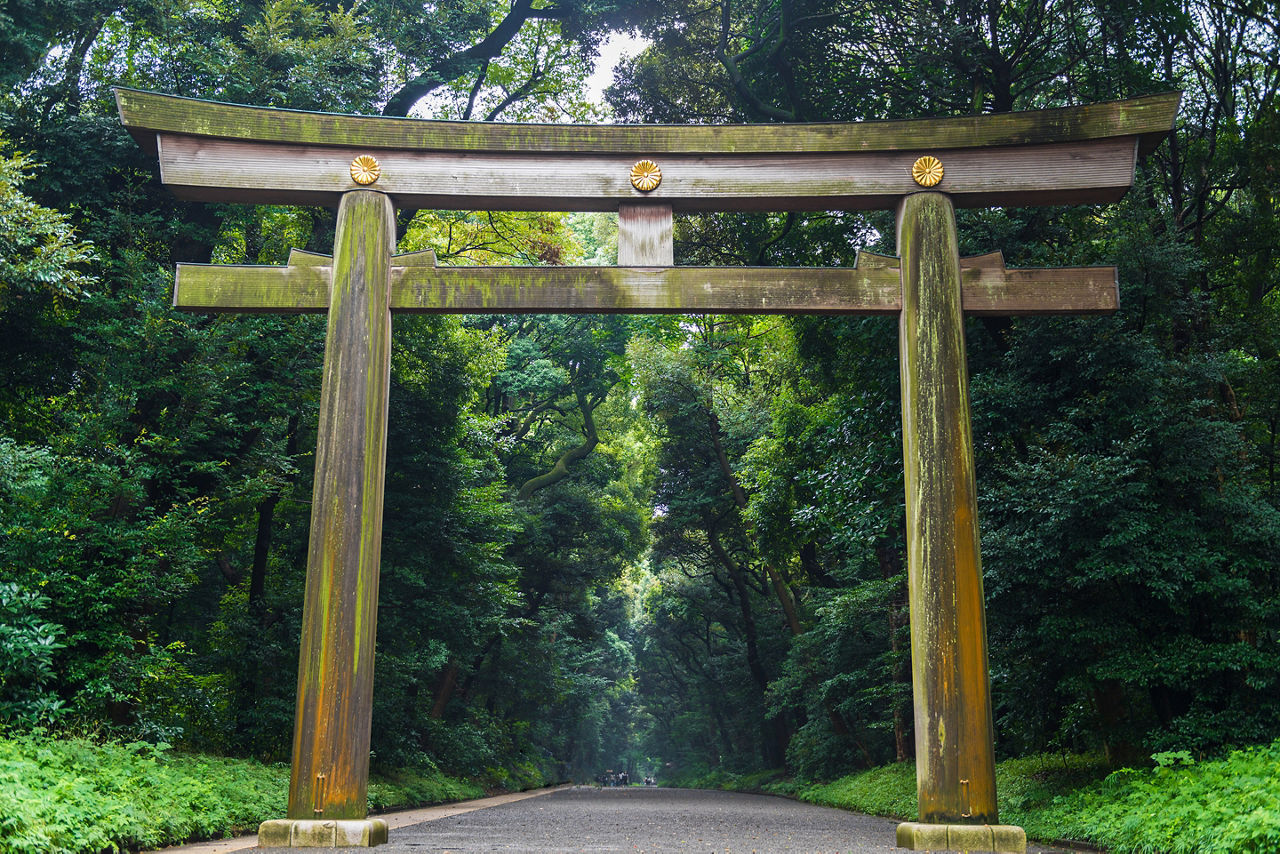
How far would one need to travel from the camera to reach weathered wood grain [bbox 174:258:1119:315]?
22.8 ft

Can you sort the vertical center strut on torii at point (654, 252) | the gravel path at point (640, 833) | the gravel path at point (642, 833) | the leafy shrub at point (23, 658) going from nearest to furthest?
the vertical center strut on torii at point (654, 252) < the gravel path at point (642, 833) < the gravel path at point (640, 833) < the leafy shrub at point (23, 658)

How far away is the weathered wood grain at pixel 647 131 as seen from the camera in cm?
696

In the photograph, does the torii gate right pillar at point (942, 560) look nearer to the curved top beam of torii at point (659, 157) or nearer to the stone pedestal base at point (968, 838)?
the stone pedestal base at point (968, 838)

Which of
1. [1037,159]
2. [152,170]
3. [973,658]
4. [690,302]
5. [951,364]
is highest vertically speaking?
[152,170]

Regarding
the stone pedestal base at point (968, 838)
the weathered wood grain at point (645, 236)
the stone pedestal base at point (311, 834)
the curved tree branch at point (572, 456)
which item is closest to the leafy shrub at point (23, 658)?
the stone pedestal base at point (311, 834)

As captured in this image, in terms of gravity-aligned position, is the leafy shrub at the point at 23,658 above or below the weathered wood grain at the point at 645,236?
below

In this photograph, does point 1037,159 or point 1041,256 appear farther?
point 1041,256

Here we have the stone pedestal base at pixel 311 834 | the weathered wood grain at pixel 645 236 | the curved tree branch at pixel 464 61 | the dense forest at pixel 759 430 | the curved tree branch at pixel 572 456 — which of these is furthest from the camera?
the curved tree branch at pixel 572 456

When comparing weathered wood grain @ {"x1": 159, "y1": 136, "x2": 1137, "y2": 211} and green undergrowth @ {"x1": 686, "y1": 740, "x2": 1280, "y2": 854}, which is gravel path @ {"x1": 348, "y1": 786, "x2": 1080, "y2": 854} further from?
weathered wood grain @ {"x1": 159, "y1": 136, "x2": 1137, "y2": 211}

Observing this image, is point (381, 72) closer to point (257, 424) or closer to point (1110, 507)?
point (257, 424)

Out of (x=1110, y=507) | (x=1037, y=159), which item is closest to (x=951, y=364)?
(x=1037, y=159)

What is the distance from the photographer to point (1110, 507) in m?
9.14

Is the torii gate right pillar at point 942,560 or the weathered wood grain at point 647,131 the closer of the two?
the torii gate right pillar at point 942,560

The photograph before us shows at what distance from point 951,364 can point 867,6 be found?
9027 mm
